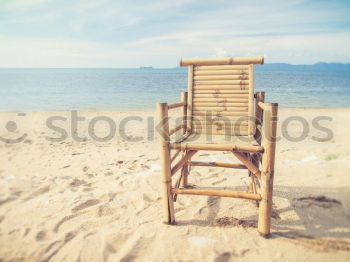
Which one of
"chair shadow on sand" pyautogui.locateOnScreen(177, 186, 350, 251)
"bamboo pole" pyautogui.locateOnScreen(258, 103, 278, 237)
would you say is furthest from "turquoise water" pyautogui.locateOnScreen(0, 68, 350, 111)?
"bamboo pole" pyautogui.locateOnScreen(258, 103, 278, 237)

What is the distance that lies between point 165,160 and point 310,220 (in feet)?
4.80

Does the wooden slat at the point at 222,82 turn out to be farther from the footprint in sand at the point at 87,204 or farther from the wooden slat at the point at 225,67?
the footprint in sand at the point at 87,204

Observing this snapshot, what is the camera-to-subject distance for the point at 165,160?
7.00 feet

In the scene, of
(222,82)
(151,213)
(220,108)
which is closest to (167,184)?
(151,213)

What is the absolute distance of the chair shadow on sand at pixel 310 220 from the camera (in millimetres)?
2000

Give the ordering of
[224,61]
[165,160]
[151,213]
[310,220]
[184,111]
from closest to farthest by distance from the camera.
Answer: [165,160] < [310,220] < [151,213] < [224,61] < [184,111]

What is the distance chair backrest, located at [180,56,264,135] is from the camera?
267 cm

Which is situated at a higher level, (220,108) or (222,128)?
(220,108)

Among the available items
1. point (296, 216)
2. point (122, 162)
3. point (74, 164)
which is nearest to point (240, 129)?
point (296, 216)

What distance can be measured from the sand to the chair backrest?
0.82m

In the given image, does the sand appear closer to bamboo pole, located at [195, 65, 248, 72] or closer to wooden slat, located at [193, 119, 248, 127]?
wooden slat, located at [193, 119, 248, 127]

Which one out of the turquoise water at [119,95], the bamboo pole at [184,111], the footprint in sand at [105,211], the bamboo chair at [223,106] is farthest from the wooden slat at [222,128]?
the turquoise water at [119,95]

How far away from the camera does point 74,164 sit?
4008 mm

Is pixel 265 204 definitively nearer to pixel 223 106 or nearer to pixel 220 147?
pixel 220 147
